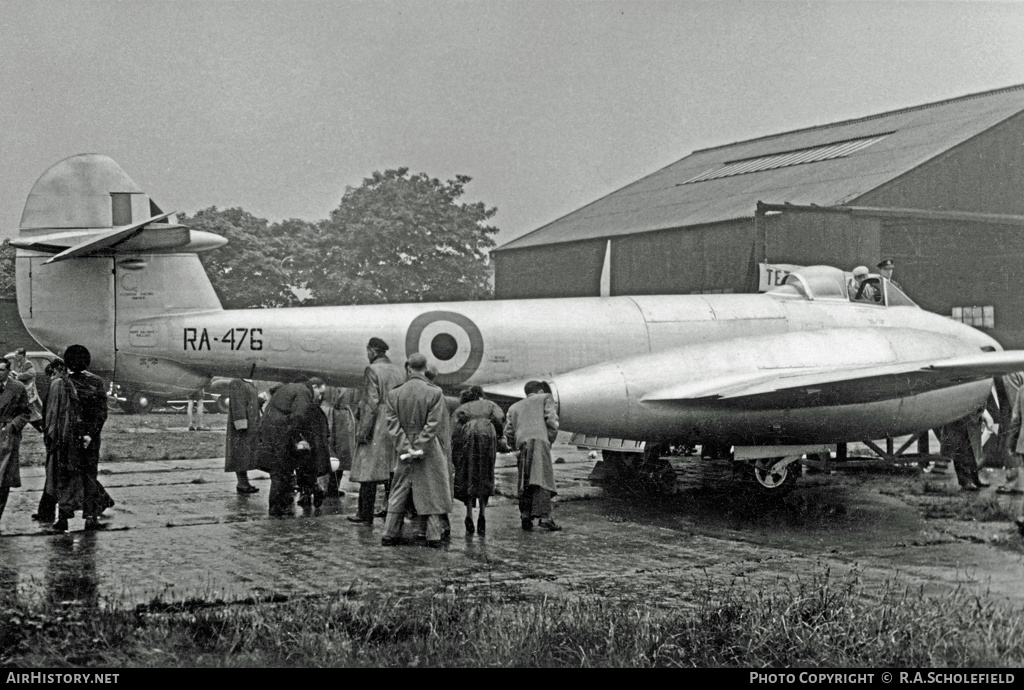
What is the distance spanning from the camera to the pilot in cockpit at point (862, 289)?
43.8 ft

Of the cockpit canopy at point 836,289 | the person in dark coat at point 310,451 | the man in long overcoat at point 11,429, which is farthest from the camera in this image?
the cockpit canopy at point 836,289

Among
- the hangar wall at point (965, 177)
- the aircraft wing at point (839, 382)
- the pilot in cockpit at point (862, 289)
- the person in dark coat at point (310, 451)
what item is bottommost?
the person in dark coat at point (310, 451)

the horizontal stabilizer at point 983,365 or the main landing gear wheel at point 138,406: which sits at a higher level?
the horizontal stabilizer at point 983,365

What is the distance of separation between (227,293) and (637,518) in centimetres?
835

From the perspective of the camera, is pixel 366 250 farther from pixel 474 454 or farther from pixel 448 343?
pixel 474 454

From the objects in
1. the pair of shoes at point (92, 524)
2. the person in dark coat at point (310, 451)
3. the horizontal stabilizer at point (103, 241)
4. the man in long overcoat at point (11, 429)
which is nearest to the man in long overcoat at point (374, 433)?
the person in dark coat at point (310, 451)

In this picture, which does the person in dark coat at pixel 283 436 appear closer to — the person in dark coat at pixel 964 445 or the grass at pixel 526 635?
the grass at pixel 526 635

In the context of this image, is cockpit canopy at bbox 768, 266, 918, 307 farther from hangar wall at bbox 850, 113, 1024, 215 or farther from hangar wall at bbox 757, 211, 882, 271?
hangar wall at bbox 850, 113, 1024, 215

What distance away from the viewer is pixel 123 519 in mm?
10102

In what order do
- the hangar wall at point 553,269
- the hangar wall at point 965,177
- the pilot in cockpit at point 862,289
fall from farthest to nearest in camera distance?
the hangar wall at point 965,177 → the hangar wall at point 553,269 → the pilot in cockpit at point 862,289

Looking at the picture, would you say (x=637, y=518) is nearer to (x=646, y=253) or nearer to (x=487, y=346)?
(x=487, y=346)

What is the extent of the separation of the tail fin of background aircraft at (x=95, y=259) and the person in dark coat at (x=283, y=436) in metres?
1.80

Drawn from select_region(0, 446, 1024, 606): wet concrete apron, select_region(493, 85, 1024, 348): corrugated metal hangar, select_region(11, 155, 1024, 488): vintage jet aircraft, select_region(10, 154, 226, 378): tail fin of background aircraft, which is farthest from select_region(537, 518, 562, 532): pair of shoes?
select_region(493, 85, 1024, 348): corrugated metal hangar

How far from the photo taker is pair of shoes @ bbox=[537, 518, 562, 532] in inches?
375
